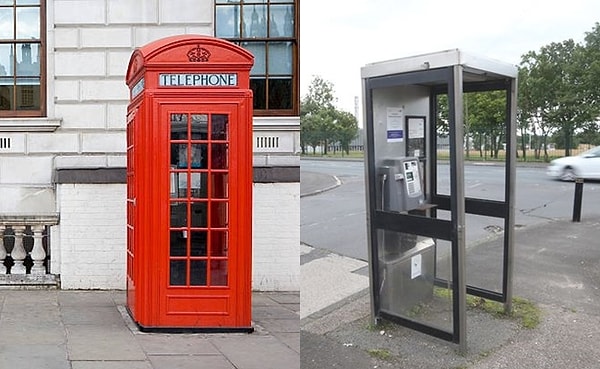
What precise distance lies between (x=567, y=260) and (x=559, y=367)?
9.06 feet

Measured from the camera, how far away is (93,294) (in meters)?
7.04

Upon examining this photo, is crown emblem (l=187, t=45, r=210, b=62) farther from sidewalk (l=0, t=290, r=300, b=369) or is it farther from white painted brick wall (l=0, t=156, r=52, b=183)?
white painted brick wall (l=0, t=156, r=52, b=183)

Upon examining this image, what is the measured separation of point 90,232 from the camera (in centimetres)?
714

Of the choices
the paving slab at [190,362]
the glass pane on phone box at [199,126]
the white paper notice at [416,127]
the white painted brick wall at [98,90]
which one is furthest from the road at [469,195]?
the white painted brick wall at [98,90]

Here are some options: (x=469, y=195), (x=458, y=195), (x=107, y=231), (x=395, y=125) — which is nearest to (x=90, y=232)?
(x=107, y=231)

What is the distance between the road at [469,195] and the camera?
19.5 ft

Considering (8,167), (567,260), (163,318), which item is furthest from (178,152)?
(567,260)

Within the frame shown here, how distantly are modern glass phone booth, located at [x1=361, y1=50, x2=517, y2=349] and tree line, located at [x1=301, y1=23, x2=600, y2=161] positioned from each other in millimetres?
80

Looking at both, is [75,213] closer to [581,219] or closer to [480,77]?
[480,77]

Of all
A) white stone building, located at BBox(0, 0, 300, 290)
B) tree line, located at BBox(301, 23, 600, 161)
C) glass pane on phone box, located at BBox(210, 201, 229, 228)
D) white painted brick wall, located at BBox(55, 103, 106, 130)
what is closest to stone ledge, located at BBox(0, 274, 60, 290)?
white stone building, located at BBox(0, 0, 300, 290)

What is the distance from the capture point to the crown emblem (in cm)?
541

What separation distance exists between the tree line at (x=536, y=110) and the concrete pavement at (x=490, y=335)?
1180 mm

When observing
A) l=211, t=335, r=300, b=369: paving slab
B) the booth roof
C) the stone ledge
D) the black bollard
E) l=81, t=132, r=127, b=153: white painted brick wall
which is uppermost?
the booth roof

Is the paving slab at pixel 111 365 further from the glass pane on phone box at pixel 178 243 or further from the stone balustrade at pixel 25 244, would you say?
the stone balustrade at pixel 25 244
